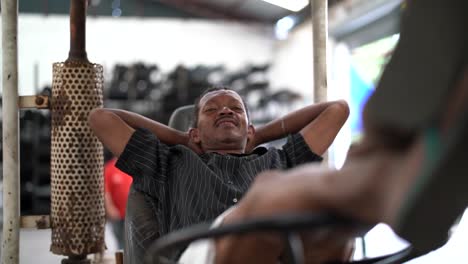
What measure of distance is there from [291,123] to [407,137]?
5.09ft

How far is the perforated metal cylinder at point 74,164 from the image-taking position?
7.41 feet

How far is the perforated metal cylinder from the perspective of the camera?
226 cm

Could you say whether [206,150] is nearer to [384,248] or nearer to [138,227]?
[138,227]

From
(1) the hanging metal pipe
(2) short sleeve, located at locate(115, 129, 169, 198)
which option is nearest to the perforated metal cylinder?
(2) short sleeve, located at locate(115, 129, 169, 198)

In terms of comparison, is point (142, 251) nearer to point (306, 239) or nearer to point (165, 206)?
point (165, 206)

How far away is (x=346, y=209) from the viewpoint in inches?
34.2

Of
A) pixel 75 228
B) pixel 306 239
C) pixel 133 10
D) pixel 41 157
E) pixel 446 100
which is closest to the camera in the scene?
pixel 446 100

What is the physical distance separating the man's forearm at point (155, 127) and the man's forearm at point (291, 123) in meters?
0.35

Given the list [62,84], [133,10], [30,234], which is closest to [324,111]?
[62,84]

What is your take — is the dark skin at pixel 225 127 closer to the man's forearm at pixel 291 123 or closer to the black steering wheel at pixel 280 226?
the man's forearm at pixel 291 123

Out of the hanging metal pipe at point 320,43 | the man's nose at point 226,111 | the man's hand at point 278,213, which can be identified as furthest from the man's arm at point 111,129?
the man's hand at point 278,213

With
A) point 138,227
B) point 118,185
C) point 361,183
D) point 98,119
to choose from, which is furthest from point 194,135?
point 118,185

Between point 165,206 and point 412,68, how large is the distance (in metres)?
1.39

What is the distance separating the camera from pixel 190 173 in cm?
213
